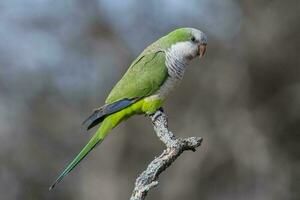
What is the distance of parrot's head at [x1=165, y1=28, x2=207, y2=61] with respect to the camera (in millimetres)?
4238

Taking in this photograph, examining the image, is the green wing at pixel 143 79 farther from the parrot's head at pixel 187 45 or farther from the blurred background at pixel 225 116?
the blurred background at pixel 225 116

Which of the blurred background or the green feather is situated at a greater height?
the blurred background

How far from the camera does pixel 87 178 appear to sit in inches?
486

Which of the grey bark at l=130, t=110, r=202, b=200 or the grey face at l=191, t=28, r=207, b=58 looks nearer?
the grey bark at l=130, t=110, r=202, b=200

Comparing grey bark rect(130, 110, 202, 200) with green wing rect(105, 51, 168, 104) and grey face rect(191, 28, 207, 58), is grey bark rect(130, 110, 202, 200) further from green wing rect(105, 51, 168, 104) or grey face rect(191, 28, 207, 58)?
grey face rect(191, 28, 207, 58)

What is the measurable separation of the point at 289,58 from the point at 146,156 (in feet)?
9.02

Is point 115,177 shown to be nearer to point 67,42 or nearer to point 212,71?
point 212,71

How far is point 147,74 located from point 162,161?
1.36 metres

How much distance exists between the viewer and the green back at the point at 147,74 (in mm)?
4020

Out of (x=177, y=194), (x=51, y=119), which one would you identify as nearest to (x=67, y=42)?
(x=51, y=119)

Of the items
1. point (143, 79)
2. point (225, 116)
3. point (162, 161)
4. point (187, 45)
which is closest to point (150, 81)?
point (143, 79)

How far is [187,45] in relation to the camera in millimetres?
4254

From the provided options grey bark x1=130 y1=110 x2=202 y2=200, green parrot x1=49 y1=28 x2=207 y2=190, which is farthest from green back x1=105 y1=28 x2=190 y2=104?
grey bark x1=130 y1=110 x2=202 y2=200

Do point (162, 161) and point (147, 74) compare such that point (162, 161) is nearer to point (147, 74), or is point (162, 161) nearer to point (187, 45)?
point (147, 74)
